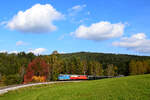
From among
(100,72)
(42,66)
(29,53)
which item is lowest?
(100,72)

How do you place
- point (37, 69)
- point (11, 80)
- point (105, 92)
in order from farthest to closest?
point (11, 80), point (37, 69), point (105, 92)

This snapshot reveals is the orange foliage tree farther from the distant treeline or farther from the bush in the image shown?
the bush

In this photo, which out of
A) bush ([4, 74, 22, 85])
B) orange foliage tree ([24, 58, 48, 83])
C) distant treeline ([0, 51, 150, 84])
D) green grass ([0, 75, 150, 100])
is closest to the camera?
green grass ([0, 75, 150, 100])

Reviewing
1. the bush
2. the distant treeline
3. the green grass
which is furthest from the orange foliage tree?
the green grass

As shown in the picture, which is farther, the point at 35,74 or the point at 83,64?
the point at 83,64

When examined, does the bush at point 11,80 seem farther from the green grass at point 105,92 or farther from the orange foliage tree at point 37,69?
the green grass at point 105,92

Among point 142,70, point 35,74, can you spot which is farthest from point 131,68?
point 35,74

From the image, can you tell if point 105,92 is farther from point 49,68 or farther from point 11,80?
point 11,80

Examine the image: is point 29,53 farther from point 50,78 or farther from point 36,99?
point 36,99

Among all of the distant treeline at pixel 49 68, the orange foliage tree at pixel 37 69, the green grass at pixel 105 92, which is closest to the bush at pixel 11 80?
the distant treeline at pixel 49 68

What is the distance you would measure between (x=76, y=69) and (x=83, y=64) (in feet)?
18.4

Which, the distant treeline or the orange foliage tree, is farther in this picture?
the distant treeline

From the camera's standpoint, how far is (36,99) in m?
15.8

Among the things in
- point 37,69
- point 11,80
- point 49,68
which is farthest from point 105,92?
point 11,80
